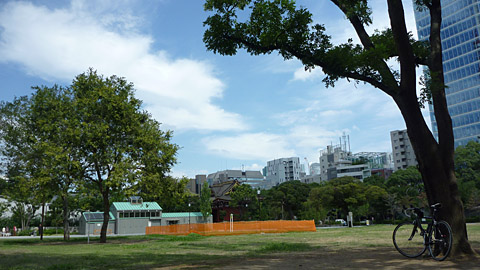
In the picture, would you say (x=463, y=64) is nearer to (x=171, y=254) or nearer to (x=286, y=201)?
(x=286, y=201)

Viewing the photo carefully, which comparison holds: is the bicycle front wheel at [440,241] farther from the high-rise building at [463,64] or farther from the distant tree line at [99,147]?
the high-rise building at [463,64]

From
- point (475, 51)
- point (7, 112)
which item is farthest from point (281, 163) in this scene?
point (7, 112)

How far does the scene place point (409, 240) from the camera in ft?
27.7

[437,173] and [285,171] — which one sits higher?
[285,171]

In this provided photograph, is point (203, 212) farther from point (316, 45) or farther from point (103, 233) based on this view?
point (316, 45)

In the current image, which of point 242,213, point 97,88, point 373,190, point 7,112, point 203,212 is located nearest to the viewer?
point 97,88

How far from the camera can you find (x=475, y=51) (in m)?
98.5

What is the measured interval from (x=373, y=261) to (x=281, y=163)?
18238cm

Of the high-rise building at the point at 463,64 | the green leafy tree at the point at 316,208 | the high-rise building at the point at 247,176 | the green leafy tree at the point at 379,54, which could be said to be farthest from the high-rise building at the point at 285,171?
the green leafy tree at the point at 379,54

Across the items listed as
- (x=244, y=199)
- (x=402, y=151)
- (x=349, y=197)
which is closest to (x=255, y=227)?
(x=349, y=197)

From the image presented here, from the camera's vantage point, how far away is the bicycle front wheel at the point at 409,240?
816 centimetres

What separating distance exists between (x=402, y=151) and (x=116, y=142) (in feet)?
408

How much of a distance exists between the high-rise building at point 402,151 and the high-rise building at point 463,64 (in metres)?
27.1

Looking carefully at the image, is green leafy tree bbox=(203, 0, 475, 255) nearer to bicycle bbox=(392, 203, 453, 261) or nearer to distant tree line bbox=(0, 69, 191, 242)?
bicycle bbox=(392, 203, 453, 261)
